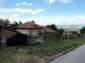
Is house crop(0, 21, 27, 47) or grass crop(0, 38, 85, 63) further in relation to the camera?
house crop(0, 21, 27, 47)

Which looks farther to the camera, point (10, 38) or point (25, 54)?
point (10, 38)

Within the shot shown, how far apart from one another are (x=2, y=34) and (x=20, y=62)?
22.9 m

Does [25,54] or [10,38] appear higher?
[10,38]

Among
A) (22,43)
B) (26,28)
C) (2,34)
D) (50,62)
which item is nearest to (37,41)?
(22,43)

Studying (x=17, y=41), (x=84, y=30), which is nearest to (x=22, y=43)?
(x=17, y=41)

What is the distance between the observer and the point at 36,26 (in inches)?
2586

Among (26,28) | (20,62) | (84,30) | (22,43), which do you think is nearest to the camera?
(20,62)

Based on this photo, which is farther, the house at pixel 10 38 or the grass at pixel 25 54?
the house at pixel 10 38

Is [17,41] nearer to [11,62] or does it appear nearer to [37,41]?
[37,41]

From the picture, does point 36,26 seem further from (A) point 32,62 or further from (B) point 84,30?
(B) point 84,30

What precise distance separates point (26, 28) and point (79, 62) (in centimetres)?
4440

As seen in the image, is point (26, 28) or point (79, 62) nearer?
point (79, 62)

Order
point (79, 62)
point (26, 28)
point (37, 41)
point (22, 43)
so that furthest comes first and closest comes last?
point (26, 28)
point (37, 41)
point (22, 43)
point (79, 62)

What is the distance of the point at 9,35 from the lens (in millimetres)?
41500
